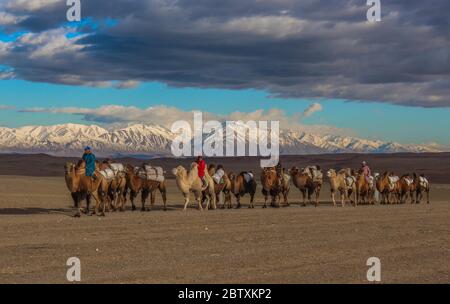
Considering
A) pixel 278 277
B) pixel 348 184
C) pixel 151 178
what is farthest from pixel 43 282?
pixel 348 184

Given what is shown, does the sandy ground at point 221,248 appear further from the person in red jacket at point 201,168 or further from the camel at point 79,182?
the person in red jacket at point 201,168

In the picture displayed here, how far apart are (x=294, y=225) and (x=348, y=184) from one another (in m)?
16.1

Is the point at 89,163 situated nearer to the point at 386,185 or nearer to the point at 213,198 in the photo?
the point at 213,198

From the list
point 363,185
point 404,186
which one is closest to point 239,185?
point 363,185

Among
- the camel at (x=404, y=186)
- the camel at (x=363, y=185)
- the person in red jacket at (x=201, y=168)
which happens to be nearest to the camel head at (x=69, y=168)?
the person in red jacket at (x=201, y=168)

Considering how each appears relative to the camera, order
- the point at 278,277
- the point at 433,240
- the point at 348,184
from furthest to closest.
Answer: the point at 348,184
the point at 433,240
the point at 278,277

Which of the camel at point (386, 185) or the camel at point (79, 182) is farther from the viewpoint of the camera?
the camel at point (386, 185)

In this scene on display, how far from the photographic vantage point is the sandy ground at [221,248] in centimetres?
1281

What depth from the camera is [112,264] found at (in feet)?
45.9

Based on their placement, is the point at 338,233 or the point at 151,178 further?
the point at 151,178

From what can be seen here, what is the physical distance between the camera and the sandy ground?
42.0 feet

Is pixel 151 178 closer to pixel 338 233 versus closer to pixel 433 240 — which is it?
pixel 338 233

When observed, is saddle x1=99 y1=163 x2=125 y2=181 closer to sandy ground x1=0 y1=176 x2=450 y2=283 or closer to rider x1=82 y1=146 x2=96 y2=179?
rider x1=82 y1=146 x2=96 y2=179

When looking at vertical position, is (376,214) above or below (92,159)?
below
